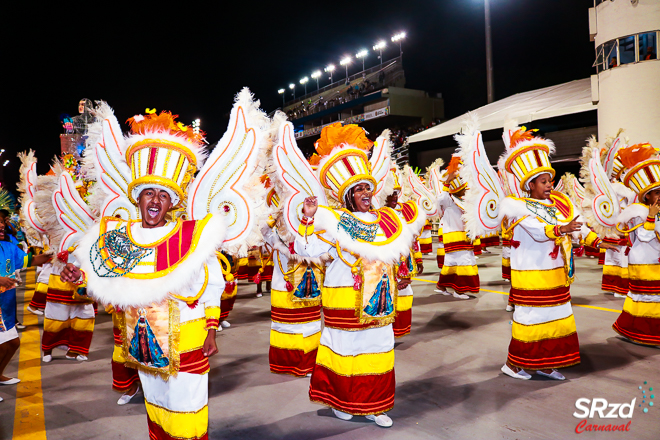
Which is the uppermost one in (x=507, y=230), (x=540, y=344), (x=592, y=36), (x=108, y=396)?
(x=592, y=36)

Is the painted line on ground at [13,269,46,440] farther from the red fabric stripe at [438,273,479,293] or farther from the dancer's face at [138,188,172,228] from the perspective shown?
the red fabric stripe at [438,273,479,293]

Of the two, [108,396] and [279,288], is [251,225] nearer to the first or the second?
[279,288]

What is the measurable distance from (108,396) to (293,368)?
1.70 meters

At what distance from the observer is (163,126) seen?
8.82 ft

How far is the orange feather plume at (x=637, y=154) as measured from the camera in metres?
5.03

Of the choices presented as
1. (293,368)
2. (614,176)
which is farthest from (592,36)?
(293,368)

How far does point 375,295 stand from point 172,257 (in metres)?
1.50

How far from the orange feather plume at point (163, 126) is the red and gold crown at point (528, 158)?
2.89m

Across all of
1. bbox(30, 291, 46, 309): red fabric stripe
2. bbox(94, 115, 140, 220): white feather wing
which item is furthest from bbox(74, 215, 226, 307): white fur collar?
bbox(30, 291, 46, 309): red fabric stripe

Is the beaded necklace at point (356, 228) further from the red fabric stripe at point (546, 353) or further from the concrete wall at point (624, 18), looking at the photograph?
the concrete wall at point (624, 18)

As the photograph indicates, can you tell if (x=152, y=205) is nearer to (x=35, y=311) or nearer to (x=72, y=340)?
(x=72, y=340)

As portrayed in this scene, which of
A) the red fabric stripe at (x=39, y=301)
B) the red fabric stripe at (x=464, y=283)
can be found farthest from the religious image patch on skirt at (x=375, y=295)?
the red fabric stripe at (x=39, y=301)

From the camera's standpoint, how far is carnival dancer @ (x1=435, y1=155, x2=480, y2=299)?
25.6 feet

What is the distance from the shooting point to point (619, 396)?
12.4ft
